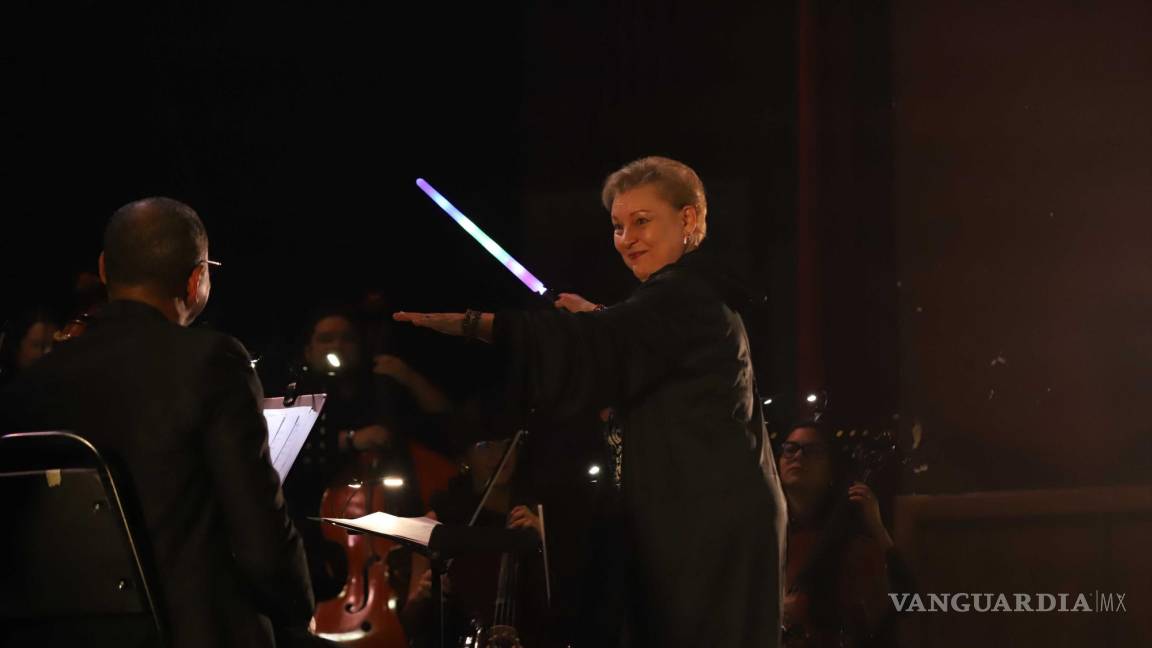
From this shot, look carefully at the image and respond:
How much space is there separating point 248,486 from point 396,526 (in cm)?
135

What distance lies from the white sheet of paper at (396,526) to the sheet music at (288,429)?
74 centimetres

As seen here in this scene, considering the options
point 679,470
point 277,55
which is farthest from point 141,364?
point 277,55

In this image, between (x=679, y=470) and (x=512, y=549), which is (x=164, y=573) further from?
(x=512, y=549)

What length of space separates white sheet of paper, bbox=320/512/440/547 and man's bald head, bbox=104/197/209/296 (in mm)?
1179

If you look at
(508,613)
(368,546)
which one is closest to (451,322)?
(508,613)

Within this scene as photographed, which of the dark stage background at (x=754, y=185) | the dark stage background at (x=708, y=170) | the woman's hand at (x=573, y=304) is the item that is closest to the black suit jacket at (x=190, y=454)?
the woman's hand at (x=573, y=304)

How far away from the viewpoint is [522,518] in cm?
375

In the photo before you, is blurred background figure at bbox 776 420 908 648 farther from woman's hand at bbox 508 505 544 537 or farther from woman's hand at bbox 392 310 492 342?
woman's hand at bbox 392 310 492 342

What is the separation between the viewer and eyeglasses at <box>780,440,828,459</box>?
12.8 feet

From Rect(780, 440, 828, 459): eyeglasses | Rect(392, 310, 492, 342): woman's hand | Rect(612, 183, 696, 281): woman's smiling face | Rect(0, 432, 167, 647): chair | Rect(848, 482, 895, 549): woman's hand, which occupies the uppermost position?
Rect(612, 183, 696, 281): woman's smiling face

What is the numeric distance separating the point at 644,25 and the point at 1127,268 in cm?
212

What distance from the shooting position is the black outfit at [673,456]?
82.4 inches

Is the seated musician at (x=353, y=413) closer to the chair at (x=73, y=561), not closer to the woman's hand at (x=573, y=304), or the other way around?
the woman's hand at (x=573, y=304)

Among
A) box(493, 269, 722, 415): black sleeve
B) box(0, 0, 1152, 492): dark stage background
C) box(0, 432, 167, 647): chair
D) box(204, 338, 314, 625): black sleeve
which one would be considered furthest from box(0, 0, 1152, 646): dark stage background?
box(0, 432, 167, 647): chair
